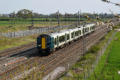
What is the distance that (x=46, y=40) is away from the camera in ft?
88.2

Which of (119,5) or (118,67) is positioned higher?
(119,5)

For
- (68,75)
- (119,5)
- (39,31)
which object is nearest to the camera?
(119,5)

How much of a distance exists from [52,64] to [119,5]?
19251mm

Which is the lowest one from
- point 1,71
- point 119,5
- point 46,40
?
point 1,71

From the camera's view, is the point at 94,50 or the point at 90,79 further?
the point at 94,50

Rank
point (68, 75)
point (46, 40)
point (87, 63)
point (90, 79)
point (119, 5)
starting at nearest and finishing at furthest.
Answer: point (119, 5) < point (90, 79) < point (68, 75) < point (87, 63) < point (46, 40)

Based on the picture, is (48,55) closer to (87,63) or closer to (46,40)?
(46,40)

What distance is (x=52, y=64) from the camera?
75.6 ft

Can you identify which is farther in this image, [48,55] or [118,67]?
[48,55]

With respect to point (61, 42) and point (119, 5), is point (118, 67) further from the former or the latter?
point (119, 5)

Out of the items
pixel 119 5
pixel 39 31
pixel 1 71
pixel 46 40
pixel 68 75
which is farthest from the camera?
pixel 39 31

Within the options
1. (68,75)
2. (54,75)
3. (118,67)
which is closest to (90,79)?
(68,75)

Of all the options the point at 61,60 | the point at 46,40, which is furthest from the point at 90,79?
the point at 46,40

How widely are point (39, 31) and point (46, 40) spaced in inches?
1308
